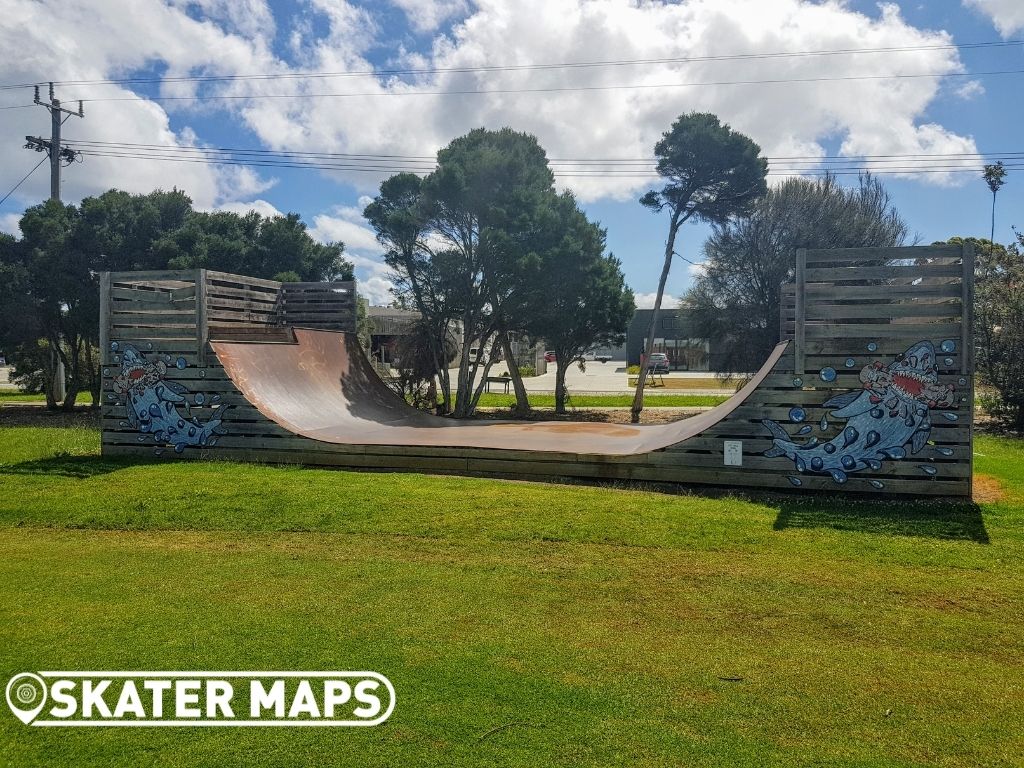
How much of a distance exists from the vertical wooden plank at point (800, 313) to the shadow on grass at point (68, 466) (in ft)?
27.7

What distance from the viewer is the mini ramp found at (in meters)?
7.78

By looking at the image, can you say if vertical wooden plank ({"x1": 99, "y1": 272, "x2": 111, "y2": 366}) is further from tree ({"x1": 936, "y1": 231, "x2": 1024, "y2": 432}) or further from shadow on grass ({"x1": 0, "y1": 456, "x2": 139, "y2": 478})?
tree ({"x1": 936, "y1": 231, "x2": 1024, "y2": 432})

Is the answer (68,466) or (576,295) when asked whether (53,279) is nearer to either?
(68,466)

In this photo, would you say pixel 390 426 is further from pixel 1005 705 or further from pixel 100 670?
pixel 1005 705

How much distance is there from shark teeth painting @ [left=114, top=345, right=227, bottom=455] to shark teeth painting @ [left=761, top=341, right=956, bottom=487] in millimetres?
8078

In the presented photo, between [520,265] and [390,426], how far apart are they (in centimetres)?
488

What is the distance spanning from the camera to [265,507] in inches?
291

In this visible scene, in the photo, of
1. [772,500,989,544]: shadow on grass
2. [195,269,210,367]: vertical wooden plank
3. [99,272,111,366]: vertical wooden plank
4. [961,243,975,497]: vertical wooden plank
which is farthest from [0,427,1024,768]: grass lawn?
[99,272,111,366]: vertical wooden plank

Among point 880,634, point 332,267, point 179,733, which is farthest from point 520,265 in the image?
point 179,733

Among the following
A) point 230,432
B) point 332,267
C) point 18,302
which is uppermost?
point 332,267

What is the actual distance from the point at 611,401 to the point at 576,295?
764cm

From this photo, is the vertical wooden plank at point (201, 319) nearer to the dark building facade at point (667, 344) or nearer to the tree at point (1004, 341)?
the tree at point (1004, 341)

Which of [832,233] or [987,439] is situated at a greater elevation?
[832,233]

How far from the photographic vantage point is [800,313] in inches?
317
